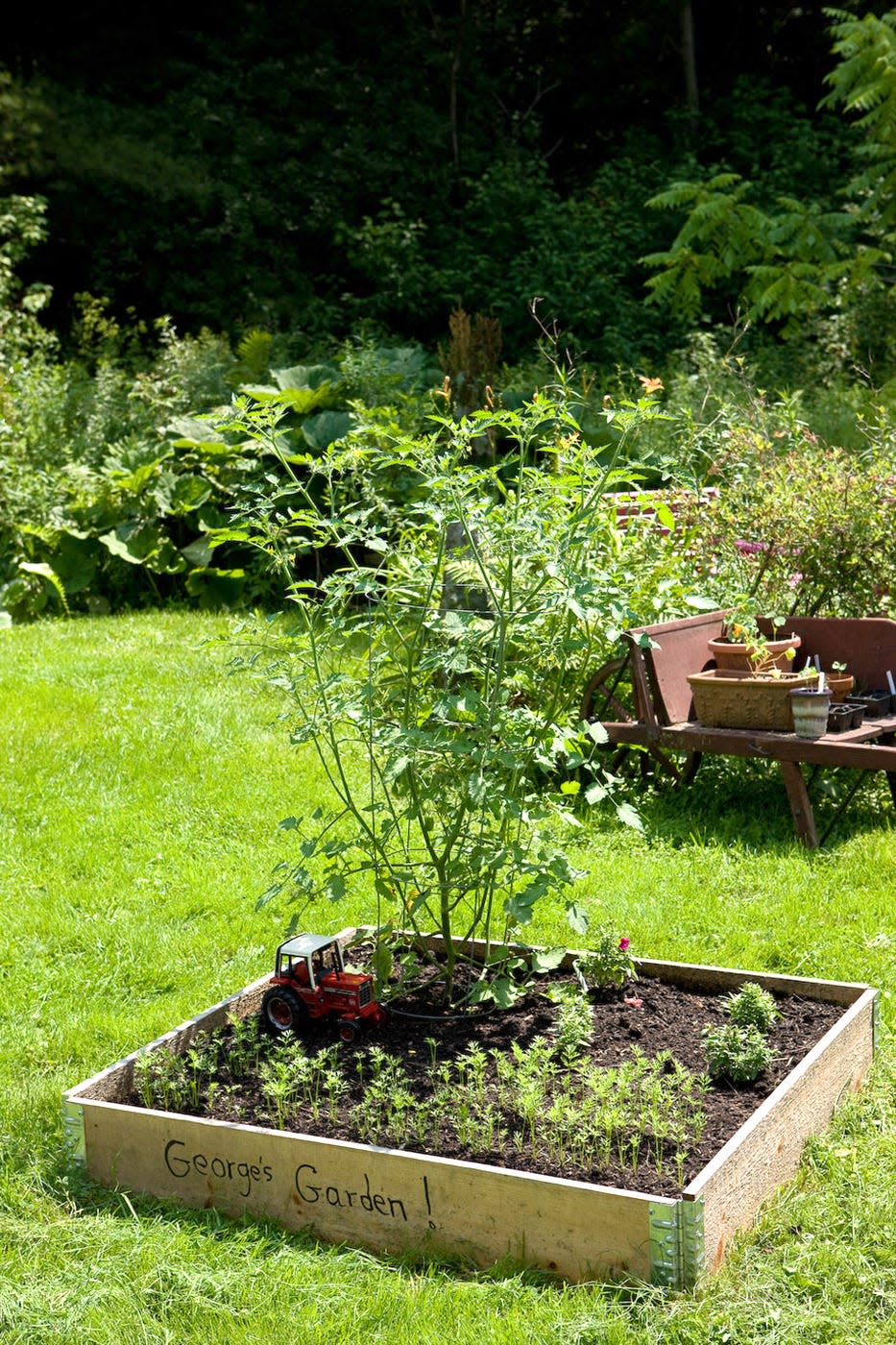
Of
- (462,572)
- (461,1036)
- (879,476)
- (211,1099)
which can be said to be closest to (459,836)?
(461,1036)

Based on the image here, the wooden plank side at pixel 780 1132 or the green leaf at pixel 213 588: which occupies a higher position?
the green leaf at pixel 213 588

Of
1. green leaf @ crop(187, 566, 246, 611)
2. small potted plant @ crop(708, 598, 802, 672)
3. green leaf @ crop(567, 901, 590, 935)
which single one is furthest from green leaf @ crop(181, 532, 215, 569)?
green leaf @ crop(567, 901, 590, 935)

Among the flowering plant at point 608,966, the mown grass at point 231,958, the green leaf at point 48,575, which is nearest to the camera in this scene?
the mown grass at point 231,958

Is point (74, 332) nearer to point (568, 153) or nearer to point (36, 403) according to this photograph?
point (36, 403)

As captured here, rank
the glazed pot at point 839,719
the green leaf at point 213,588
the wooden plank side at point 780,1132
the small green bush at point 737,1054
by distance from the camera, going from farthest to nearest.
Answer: the green leaf at point 213,588, the glazed pot at point 839,719, the small green bush at point 737,1054, the wooden plank side at point 780,1132

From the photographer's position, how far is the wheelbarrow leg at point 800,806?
5.30 m

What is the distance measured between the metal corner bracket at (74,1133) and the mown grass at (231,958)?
0.15 ft

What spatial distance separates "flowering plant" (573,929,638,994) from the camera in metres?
3.85

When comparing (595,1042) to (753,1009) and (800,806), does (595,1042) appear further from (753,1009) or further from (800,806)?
(800,806)

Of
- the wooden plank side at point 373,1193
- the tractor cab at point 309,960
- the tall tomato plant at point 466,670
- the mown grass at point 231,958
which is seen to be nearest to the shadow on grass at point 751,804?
the mown grass at point 231,958

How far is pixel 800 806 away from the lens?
5332mm

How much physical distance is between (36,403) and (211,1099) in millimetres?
9144

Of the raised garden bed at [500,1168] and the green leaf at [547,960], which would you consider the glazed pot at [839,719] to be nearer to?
the raised garden bed at [500,1168]

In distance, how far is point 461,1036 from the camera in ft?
12.0
